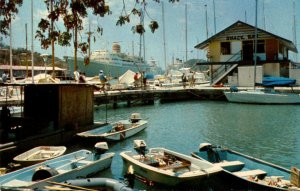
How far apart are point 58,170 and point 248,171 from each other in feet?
22.1

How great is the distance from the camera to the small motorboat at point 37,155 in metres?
13.9

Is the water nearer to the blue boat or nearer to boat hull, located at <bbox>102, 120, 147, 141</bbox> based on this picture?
boat hull, located at <bbox>102, 120, 147, 141</bbox>

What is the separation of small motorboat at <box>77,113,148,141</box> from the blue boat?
24.5ft

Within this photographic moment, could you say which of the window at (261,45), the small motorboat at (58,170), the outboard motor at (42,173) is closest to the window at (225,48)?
the window at (261,45)

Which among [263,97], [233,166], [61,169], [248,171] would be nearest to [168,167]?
[233,166]

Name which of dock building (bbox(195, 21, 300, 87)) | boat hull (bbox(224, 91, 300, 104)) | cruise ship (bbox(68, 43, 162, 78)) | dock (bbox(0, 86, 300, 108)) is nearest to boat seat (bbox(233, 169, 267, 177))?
boat hull (bbox(224, 91, 300, 104))

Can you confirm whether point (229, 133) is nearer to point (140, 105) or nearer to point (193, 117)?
point (193, 117)

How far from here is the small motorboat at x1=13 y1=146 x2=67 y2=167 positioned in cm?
1390

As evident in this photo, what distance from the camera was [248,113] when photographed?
34312 millimetres

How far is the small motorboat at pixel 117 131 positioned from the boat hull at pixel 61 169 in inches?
179

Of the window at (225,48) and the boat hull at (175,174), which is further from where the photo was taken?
the window at (225,48)

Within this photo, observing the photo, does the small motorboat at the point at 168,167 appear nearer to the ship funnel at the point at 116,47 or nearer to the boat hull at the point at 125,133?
the boat hull at the point at 125,133

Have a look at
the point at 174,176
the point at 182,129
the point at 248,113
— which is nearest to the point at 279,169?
the point at 174,176

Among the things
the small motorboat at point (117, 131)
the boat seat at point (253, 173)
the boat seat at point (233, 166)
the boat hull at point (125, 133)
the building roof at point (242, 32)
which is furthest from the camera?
the building roof at point (242, 32)
